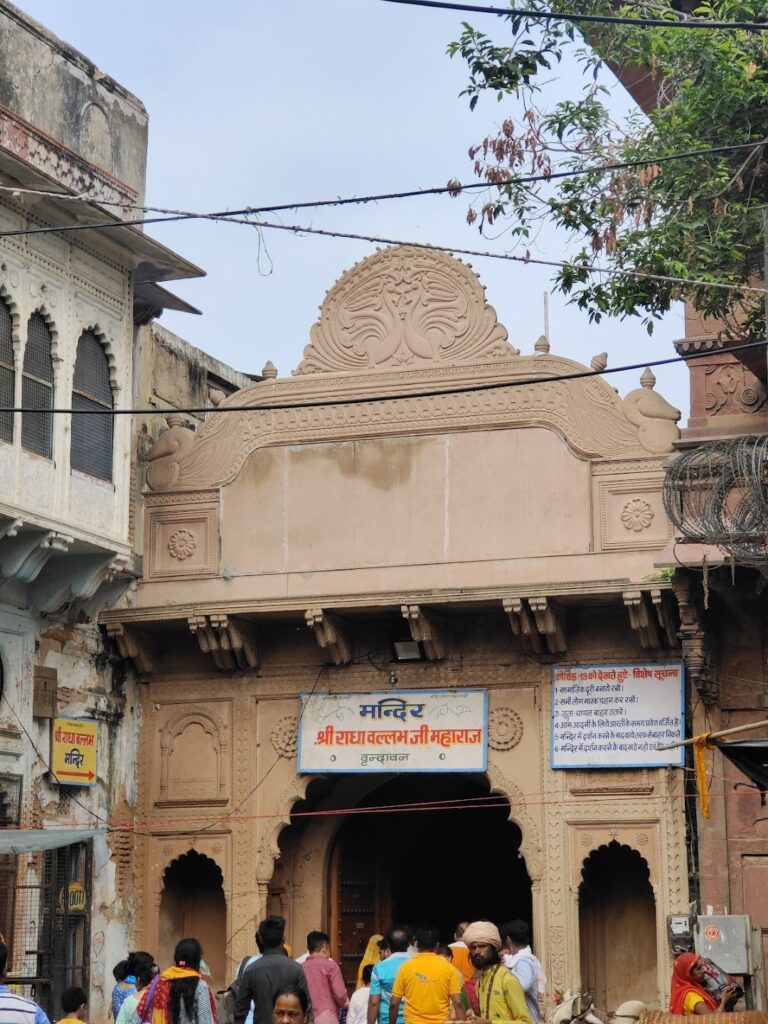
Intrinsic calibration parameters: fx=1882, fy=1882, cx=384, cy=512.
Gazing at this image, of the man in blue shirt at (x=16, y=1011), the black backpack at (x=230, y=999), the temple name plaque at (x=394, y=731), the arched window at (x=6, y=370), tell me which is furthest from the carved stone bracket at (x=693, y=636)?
the man in blue shirt at (x=16, y=1011)

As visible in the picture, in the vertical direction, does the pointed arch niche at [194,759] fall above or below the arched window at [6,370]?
below

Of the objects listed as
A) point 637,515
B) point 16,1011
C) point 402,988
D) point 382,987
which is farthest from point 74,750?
point 16,1011

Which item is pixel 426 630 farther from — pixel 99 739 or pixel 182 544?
pixel 99 739

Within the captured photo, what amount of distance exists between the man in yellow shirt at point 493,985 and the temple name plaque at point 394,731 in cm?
701

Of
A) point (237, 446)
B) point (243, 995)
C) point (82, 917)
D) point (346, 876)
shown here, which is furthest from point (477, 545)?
point (243, 995)

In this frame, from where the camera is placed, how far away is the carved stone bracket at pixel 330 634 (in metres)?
16.2

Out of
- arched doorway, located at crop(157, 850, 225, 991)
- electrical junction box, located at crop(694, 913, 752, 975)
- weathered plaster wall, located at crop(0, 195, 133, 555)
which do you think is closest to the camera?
electrical junction box, located at crop(694, 913, 752, 975)

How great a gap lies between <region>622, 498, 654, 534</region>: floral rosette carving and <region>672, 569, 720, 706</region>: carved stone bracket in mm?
848

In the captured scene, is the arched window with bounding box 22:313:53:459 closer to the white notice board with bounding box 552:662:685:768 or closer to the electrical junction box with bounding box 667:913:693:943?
the white notice board with bounding box 552:662:685:768

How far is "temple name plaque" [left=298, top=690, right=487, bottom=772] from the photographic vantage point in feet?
53.4

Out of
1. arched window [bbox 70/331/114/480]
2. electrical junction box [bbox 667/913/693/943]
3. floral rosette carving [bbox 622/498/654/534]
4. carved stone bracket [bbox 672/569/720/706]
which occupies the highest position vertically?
arched window [bbox 70/331/114/480]

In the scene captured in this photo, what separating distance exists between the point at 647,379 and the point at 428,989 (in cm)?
785

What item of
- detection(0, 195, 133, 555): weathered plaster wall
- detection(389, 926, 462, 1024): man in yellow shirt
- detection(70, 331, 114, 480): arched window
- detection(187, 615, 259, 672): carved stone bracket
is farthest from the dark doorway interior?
detection(389, 926, 462, 1024): man in yellow shirt

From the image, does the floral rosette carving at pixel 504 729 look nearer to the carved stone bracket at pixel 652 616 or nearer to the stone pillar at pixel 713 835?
the carved stone bracket at pixel 652 616
